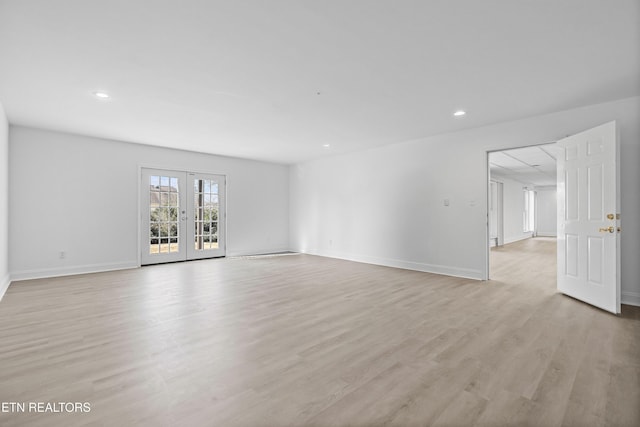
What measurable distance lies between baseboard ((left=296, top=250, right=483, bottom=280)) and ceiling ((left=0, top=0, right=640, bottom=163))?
2431 millimetres

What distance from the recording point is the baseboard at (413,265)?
16.4 feet

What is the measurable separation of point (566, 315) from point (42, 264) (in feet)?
24.7

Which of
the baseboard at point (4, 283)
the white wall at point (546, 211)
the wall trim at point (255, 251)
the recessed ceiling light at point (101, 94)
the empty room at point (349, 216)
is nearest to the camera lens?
the empty room at point (349, 216)

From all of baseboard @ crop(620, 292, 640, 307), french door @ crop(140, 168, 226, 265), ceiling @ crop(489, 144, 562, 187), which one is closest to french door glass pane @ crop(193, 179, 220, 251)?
french door @ crop(140, 168, 226, 265)

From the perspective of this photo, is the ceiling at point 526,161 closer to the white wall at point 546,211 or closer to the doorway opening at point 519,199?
the doorway opening at point 519,199

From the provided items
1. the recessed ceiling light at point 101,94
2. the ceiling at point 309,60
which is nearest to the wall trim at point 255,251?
the ceiling at point 309,60

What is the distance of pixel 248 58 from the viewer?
2758 millimetres

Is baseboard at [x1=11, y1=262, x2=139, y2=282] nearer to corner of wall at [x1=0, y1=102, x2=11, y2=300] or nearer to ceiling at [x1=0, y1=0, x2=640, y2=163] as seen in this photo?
corner of wall at [x1=0, y1=102, x2=11, y2=300]

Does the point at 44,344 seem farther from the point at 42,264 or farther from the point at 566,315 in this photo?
the point at 566,315

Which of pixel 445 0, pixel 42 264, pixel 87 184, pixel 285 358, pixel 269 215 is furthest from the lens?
pixel 269 215

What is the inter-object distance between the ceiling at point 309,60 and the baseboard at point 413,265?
2.43 metres

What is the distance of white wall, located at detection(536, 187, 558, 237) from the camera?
13.7 m

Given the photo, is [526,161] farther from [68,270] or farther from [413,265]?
[68,270]

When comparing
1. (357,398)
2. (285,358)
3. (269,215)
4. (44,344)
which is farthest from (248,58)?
(269,215)
